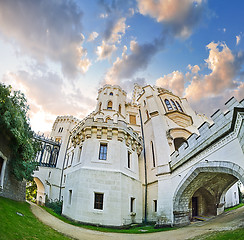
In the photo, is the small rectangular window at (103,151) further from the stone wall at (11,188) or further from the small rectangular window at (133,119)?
the small rectangular window at (133,119)

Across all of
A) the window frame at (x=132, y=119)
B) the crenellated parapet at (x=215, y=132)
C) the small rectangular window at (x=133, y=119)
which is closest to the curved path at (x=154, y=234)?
the crenellated parapet at (x=215, y=132)

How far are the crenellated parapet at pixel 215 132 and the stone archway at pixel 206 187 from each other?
39.1 inches

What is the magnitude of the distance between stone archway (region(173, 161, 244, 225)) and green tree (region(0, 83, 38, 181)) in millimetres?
12277

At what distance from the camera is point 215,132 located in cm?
952

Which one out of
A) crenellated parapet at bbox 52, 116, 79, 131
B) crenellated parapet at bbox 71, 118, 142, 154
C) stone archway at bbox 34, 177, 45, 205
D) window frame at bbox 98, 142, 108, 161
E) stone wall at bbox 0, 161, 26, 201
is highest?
crenellated parapet at bbox 52, 116, 79, 131

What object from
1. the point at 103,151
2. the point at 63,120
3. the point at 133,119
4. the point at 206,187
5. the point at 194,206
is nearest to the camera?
the point at 206,187

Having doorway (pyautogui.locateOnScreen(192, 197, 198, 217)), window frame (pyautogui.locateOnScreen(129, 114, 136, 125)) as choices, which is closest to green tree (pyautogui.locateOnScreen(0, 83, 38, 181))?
window frame (pyautogui.locateOnScreen(129, 114, 136, 125))

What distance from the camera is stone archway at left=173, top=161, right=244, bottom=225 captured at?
29.6 feet

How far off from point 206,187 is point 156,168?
16.6ft

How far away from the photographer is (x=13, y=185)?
12750 mm

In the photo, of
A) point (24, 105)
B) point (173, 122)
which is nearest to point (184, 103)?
point (173, 122)

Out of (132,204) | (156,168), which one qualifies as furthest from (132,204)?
(156,168)

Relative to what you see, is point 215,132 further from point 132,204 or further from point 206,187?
point 132,204

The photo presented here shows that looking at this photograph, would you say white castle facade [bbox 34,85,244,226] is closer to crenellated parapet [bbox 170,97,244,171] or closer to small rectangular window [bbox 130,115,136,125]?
crenellated parapet [bbox 170,97,244,171]
